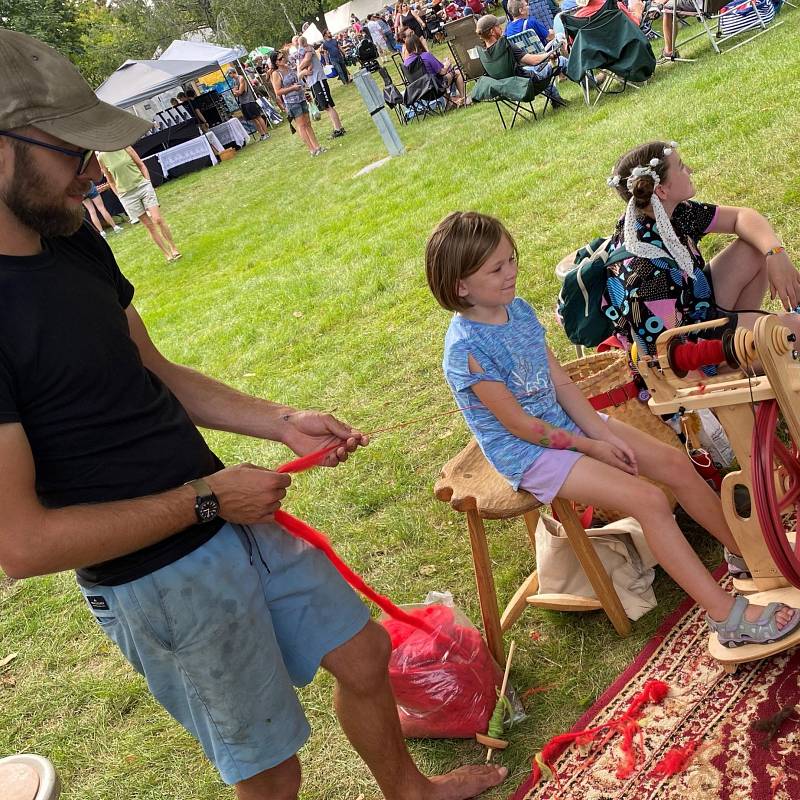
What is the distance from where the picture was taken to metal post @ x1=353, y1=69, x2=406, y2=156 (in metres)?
11.4

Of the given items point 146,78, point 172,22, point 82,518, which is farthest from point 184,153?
point 172,22

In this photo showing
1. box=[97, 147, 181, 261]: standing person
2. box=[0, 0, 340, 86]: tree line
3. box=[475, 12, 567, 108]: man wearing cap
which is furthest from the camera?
box=[0, 0, 340, 86]: tree line

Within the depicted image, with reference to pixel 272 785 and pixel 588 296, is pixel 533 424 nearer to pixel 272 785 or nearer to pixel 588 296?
pixel 588 296

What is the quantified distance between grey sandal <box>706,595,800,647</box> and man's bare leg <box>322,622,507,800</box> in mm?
978

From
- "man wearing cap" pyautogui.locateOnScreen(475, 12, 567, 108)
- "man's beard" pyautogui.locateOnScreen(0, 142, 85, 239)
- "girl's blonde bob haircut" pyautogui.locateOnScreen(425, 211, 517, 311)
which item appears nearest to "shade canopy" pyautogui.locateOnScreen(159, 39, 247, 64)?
"man wearing cap" pyautogui.locateOnScreen(475, 12, 567, 108)

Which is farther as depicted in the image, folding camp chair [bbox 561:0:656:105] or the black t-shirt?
folding camp chair [bbox 561:0:656:105]

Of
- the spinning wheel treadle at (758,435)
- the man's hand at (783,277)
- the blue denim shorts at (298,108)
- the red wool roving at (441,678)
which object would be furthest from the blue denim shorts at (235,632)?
the blue denim shorts at (298,108)

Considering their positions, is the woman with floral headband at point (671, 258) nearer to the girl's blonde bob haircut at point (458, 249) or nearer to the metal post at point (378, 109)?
the girl's blonde bob haircut at point (458, 249)

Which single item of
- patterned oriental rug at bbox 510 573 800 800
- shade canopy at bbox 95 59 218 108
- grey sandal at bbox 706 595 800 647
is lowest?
patterned oriental rug at bbox 510 573 800 800

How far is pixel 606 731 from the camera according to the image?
2484 millimetres

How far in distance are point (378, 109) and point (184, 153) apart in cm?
1063

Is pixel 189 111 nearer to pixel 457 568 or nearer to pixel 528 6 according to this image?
pixel 528 6

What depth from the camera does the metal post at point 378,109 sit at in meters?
11.4

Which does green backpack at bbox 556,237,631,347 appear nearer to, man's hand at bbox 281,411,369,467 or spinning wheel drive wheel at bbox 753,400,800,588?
spinning wheel drive wheel at bbox 753,400,800,588
